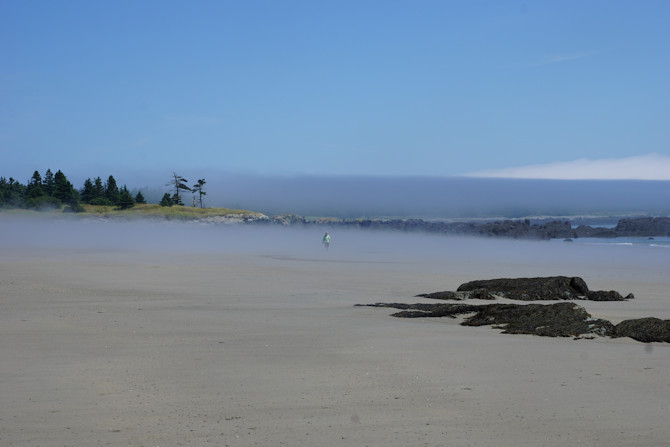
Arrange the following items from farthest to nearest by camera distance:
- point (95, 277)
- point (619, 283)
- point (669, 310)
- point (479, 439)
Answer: point (619, 283) < point (95, 277) < point (669, 310) < point (479, 439)

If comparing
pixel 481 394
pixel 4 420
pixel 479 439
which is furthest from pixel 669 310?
pixel 4 420

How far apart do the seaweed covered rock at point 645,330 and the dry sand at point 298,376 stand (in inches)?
11.9

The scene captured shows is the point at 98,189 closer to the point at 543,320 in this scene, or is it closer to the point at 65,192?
the point at 65,192

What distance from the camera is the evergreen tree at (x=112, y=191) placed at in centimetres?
8044

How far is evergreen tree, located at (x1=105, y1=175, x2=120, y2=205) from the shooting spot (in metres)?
80.4

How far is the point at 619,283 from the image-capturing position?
23219mm

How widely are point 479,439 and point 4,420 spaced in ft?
13.5

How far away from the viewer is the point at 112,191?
82688 mm

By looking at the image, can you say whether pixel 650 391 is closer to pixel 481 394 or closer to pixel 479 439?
pixel 481 394

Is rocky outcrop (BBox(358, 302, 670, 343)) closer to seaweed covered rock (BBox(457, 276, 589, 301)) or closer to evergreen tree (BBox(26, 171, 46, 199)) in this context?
seaweed covered rock (BBox(457, 276, 589, 301))

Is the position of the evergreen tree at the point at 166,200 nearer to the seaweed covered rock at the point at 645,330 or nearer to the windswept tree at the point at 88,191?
the windswept tree at the point at 88,191

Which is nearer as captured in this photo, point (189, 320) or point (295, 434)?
point (295, 434)

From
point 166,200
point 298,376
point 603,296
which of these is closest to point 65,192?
point 166,200

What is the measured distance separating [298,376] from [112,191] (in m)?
77.9
